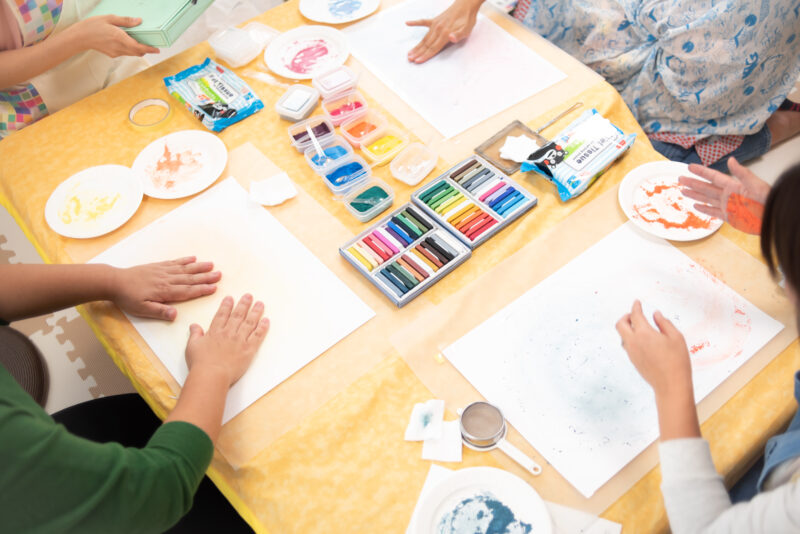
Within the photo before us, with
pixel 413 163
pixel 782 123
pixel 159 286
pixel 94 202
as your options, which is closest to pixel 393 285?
pixel 413 163

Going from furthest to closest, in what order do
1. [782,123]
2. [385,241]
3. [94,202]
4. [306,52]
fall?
1. [782,123]
2. [306,52]
3. [94,202]
4. [385,241]

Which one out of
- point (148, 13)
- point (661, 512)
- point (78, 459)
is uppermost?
point (148, 13)

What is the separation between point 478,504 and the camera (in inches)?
28.3

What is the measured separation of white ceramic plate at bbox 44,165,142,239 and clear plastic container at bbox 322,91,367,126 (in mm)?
415

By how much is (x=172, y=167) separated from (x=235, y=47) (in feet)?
1.19

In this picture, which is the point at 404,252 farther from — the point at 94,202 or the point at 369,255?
the point at 94,202

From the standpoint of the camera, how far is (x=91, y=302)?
3.20ft

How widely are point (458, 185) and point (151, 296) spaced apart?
1.88 feet

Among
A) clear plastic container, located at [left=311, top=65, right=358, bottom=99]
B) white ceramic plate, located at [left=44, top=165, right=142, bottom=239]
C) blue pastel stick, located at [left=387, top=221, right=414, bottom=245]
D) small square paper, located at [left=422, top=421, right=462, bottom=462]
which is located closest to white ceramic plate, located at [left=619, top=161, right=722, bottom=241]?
blue pastel stick, located at [left=387, top=221, right=414, bottom=245]

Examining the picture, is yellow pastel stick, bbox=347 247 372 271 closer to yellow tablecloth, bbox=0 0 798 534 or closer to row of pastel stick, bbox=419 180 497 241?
yellow tablecloth, bbox=0 0 798 534

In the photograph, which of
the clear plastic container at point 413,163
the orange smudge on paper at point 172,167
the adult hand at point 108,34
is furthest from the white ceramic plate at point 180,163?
the clear plastic container at point 413,163

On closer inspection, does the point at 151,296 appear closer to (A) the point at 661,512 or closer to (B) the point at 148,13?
(B) the point at 148,13

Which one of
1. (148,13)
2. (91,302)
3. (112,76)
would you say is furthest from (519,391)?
(112,76)

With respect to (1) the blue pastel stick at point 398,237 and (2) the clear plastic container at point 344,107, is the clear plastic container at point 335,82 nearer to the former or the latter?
(2) the clear plastic container at point 344,107
